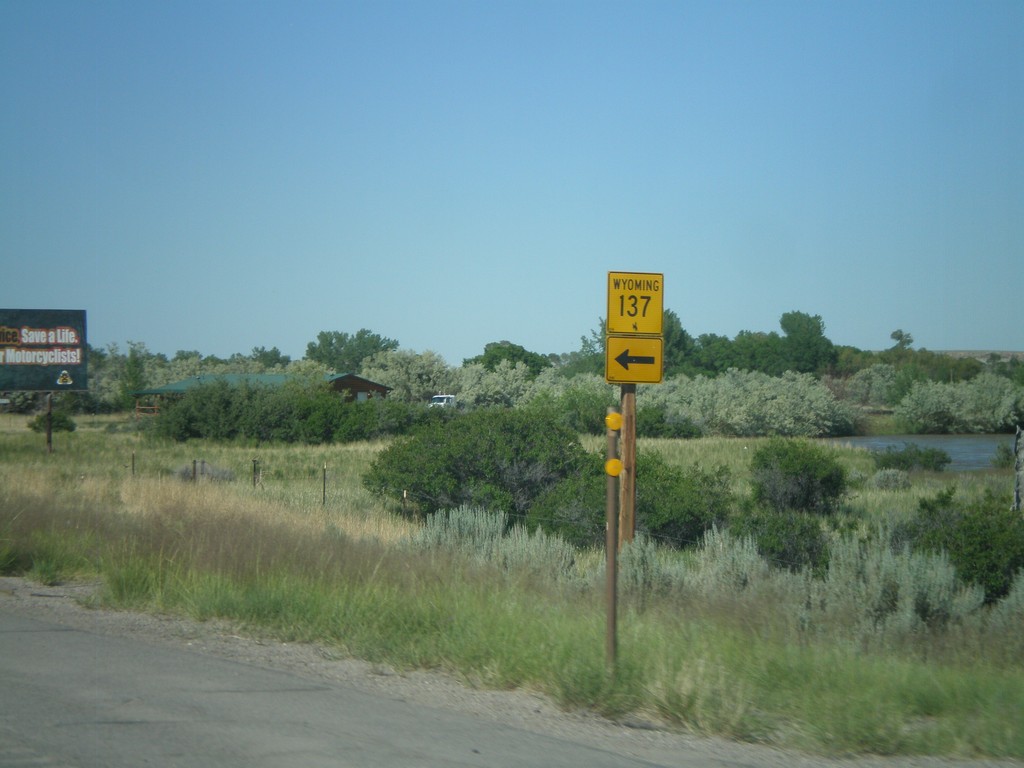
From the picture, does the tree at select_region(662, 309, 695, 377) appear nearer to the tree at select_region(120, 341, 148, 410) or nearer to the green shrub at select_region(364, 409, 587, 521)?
the tree at select_region(120, 341, 148, 410)

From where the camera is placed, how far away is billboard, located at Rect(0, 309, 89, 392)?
96.4 feet

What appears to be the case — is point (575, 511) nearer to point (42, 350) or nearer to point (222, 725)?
point (222, 725)

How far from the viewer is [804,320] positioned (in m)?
123

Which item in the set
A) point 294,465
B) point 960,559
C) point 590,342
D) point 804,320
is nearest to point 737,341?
point 804,320

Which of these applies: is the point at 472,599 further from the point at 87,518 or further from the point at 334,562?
the point at 87,518

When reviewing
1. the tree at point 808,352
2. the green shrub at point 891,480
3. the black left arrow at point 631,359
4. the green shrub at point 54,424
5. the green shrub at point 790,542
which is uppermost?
the tree at point 808,352

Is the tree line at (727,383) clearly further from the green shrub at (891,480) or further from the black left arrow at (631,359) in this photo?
the black left arrow at (631,359)

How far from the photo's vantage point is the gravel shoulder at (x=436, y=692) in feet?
18.9

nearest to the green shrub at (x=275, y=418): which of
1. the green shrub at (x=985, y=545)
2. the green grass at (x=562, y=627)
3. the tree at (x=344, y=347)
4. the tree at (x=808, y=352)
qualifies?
the green grass at (x=562, y=627)

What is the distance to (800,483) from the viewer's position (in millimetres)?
26141

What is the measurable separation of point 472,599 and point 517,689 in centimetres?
183

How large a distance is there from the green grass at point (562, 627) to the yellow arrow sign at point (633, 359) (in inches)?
90.8

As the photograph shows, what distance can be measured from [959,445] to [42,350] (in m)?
43.1

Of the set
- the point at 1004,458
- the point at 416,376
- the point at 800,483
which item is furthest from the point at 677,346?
the point at 800,483
